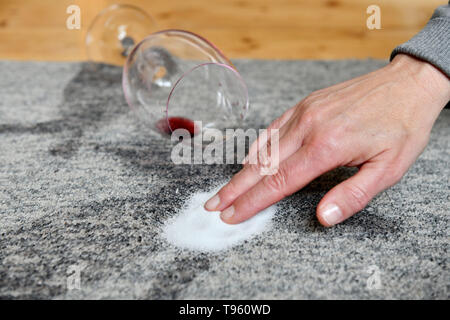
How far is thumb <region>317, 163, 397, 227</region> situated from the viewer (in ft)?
1.90

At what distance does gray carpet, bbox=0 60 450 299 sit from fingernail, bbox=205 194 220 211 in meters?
0.06

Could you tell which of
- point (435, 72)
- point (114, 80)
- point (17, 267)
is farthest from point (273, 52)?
point (17, 267)

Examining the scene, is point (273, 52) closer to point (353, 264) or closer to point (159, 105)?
point (159, 105)

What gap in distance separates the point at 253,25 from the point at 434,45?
107cm

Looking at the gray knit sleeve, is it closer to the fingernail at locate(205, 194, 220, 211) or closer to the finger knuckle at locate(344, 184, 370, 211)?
the finger knuckle at locate(344, 184, 370, 211)

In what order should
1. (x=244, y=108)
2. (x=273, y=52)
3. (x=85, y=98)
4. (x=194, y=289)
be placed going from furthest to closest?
(x=273, y=52)
(x=85, y=98)
(x=244, y=108)
(x=194, y=289)

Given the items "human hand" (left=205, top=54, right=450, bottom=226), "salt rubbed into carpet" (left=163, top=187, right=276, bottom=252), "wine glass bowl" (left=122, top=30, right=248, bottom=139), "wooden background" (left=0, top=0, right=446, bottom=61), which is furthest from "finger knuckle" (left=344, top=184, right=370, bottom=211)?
"wooden background" (left=0, top=0, right=446, bottom=61)

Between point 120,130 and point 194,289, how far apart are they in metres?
0.49

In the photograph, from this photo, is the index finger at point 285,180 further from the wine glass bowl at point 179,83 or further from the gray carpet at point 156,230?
the wine glass bowl at point 179,83

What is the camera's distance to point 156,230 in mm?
668

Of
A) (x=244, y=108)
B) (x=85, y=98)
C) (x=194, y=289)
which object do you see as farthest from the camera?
(x=85, y=98)

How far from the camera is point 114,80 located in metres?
1.19

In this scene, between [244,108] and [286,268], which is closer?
[286,268]

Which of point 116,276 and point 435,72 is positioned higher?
point 435,72
